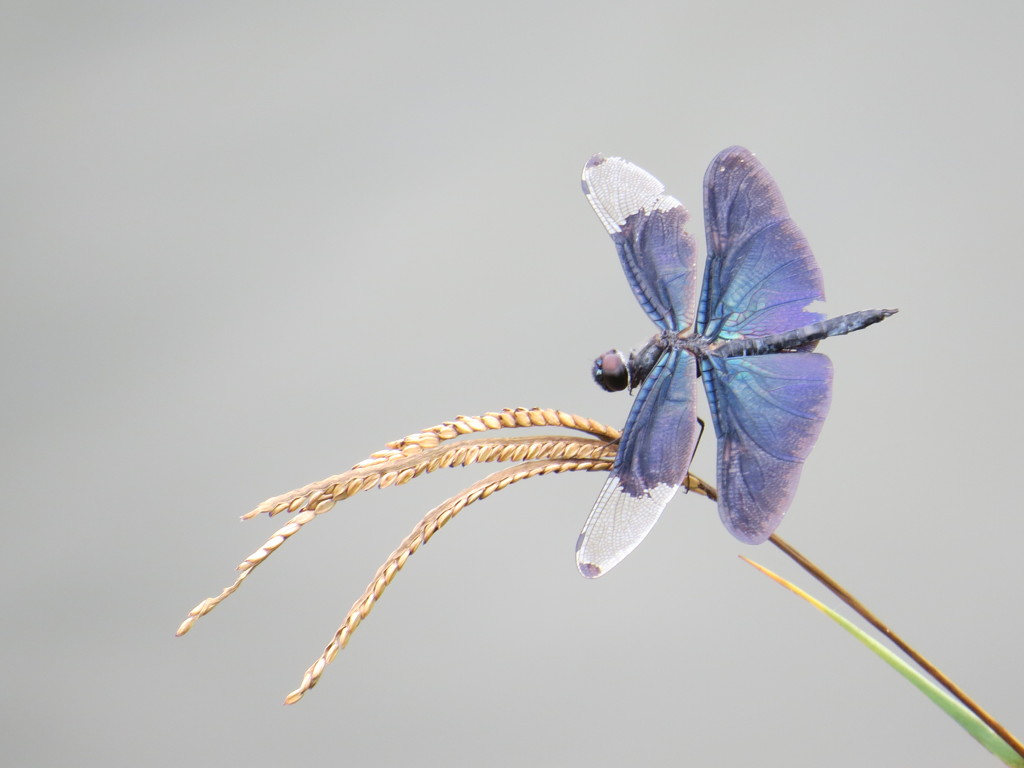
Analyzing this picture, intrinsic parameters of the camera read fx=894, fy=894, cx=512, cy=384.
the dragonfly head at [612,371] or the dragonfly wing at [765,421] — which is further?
the dragonfly head at [612,371]

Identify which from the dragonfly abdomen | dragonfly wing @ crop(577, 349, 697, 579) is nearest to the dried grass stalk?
dragonfly wing @ crop(577, 349, 697, 579)

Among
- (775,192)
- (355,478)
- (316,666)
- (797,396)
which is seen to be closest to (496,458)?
(355,478)

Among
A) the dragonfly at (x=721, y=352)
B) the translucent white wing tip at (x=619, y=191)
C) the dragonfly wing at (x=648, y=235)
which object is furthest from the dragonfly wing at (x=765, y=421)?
the translucent white wing tip at (x=619, y=191)

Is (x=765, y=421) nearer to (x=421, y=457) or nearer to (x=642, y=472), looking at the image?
(x=642, y=472)

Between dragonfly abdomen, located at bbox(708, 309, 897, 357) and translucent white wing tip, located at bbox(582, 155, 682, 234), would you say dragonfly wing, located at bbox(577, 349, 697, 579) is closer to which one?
dragonfly abdomen, located at bbox(708, 309, 897, 357)

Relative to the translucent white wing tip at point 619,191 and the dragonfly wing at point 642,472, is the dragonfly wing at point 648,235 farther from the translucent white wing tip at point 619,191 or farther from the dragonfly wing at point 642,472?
the dragonfly wing at point 642,472

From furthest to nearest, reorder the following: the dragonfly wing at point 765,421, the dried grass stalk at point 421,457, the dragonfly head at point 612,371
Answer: the dragonfly head at point 612,371, the dragonfly wing at point 765,421, the dried grass stalk at point 421,457

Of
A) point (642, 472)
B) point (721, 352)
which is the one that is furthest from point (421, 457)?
point (721, 352)
